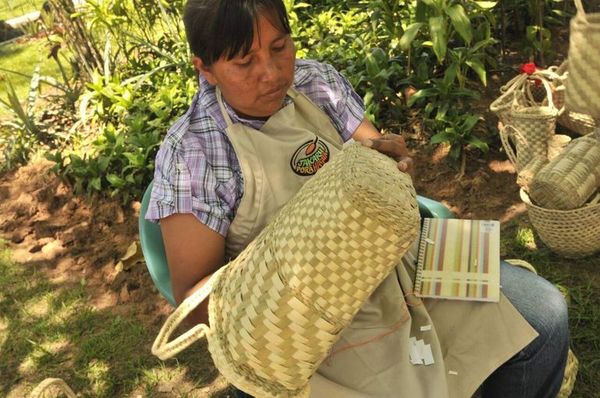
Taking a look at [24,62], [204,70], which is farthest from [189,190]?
[24,62]

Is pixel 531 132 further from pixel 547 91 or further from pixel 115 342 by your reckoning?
pixel 115 342

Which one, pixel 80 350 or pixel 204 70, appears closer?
pixel 204 70

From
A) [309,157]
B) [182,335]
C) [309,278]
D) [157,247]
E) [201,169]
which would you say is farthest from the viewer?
[157,247]

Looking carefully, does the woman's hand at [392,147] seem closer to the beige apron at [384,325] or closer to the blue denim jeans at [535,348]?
A: the beige apron at [384,325]

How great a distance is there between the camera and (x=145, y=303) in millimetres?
3002

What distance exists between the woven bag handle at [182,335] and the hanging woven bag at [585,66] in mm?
911

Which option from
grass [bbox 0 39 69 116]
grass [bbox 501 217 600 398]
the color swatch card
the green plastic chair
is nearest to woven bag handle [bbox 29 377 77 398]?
the green plastic chair

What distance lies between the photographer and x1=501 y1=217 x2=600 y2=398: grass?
7.15ft

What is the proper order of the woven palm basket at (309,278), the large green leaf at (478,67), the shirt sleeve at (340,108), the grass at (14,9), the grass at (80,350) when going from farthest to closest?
the grass at (14,9)
the large green leaf at (478,67)
the grass at (80,350)
the shirt sleeve at (340,108)
the woven palm basket at (309,278)

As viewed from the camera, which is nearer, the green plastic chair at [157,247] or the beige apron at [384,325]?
the beige apron at [384,325]

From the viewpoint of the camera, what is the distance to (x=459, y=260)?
1.68 metres

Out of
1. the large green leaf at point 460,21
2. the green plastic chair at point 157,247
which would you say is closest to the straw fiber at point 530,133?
the large green leaf at point 460,21

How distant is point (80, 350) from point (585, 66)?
241 cm

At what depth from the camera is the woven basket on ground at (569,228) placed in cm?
244
